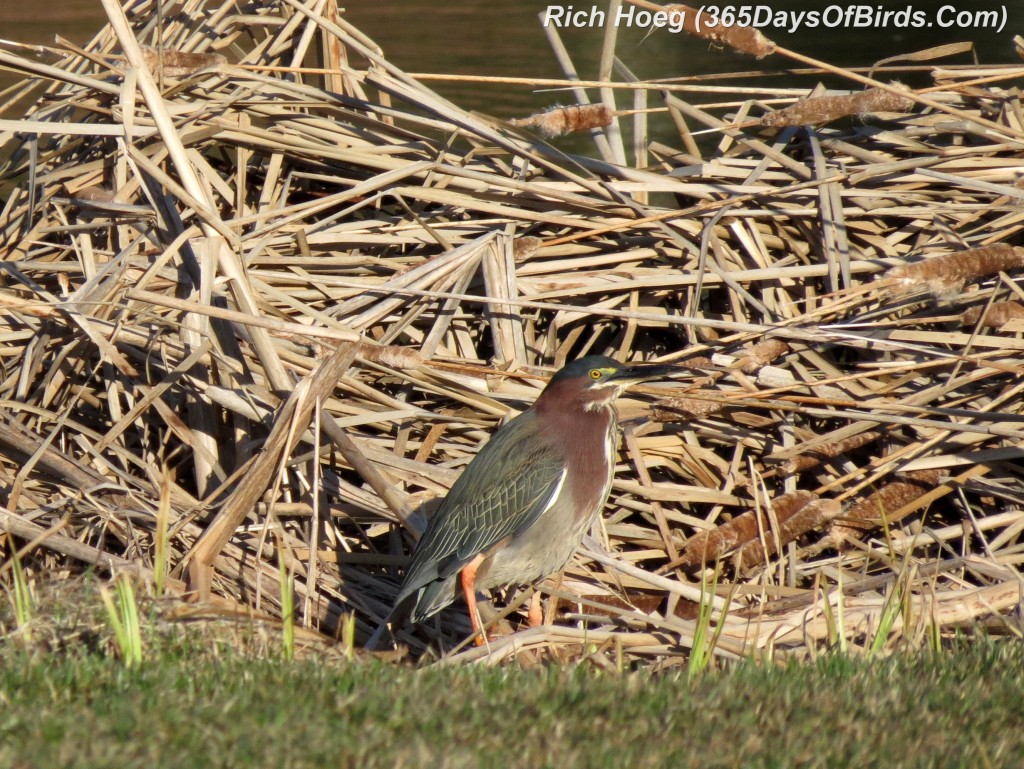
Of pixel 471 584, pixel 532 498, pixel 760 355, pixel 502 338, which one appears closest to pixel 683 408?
pixel 760 355

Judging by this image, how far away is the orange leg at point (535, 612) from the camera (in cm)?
479

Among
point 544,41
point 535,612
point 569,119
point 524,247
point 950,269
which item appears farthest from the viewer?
point 544,41

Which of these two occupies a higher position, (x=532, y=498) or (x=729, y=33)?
(x=729, y=33)

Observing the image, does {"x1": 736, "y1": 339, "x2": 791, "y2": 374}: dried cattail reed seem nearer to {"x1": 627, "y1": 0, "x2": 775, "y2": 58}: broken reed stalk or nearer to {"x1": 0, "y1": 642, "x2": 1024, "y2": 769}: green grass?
{"x1": 627, "y1": 0, "x2": 775, "y2": 58}: broken reed stalk

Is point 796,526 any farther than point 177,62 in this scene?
No

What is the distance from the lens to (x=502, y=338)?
5445 mm

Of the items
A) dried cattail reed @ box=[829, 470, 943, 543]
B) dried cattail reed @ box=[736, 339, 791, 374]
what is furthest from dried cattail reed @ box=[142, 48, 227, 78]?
dried cattail reed @ box=[829, 470, 943, 543]

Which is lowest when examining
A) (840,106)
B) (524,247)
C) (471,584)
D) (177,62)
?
(471,584)

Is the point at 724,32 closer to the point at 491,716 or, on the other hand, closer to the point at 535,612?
the point at 535,612

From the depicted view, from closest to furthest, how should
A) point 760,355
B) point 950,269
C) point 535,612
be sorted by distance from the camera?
point 950,269 → point 535,612 → point 760,355

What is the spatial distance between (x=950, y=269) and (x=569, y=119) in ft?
5.80

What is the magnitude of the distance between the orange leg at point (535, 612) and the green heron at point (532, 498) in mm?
195

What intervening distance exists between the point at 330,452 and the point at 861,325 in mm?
2378

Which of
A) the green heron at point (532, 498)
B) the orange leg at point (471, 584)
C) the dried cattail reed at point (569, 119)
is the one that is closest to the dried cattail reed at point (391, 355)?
the green heron at point (532, 498)
